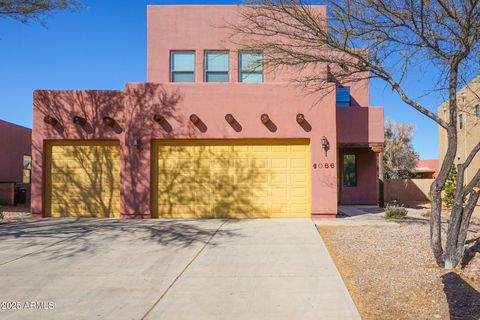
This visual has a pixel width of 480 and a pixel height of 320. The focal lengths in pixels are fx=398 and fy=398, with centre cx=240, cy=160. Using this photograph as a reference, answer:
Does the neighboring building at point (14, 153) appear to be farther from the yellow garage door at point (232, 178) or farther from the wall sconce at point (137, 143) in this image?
the yellow garage door at point (232, 178)

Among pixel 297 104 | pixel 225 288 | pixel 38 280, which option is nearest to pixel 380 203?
pixel 297 104

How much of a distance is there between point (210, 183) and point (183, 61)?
16.0 feet

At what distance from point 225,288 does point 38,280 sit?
3005 mm

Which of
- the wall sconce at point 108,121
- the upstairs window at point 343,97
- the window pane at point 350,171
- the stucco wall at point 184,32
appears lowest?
the window pane at point 350,171

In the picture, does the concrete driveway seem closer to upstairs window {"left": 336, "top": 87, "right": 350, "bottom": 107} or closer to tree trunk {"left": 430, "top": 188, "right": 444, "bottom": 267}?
tree trunk {"left": 430, "top": 188, "right": 444, "bottom": 267}

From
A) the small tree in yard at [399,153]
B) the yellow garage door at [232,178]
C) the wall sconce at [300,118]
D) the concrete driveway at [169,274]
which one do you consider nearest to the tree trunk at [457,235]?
the concrete driveway at [169,274]

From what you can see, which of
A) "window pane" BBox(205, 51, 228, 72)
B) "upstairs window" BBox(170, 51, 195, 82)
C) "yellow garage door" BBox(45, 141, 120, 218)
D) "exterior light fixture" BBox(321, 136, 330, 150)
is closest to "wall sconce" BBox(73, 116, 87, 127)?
"yellow garage door" BBox(45, 141, 120, 218)

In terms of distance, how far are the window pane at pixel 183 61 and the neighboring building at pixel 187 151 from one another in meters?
1.95

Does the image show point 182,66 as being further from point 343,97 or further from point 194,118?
point 343,97

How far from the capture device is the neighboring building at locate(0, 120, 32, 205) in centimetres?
2286

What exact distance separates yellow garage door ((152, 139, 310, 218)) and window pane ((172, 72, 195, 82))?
9.12 feet

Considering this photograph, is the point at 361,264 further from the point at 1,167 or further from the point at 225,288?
the point at 1,167

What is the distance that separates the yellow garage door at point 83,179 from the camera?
1317 centimetres

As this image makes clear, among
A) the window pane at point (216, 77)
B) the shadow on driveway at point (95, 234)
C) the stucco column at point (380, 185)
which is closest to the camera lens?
the shadow on driveway at point (95, 234)
